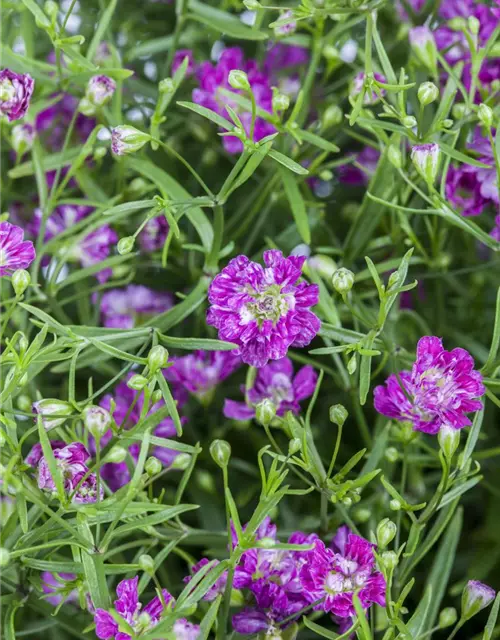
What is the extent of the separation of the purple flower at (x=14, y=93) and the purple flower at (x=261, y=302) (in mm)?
170

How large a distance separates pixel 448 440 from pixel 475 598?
8 centimetres

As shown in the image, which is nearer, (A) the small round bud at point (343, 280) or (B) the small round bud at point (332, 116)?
(A) the small round bud at point (343, 280)

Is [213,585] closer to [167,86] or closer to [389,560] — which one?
[389,560]

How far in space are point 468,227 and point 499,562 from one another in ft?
0.86

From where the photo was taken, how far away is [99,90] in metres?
0.56

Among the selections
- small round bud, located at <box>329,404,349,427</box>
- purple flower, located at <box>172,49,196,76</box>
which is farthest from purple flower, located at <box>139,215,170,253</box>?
small round bud, located at <box>329,404,349,427</box>

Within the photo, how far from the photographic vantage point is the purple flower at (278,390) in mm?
556

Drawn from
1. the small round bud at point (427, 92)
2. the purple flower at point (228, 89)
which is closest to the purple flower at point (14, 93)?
the purple flower at point (228, 89)

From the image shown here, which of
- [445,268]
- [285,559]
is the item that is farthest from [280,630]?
[445,268]

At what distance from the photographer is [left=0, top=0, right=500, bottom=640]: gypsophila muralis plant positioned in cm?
45

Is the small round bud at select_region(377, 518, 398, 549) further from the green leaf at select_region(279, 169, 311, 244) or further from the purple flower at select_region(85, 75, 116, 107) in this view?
the purple flower at select_region(85, 75, 116, 107)

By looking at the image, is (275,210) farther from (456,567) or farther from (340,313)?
(456,567)

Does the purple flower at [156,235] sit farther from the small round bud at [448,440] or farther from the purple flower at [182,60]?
the small round bud at [448,440]

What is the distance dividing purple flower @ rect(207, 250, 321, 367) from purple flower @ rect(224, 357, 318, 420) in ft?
0.29
